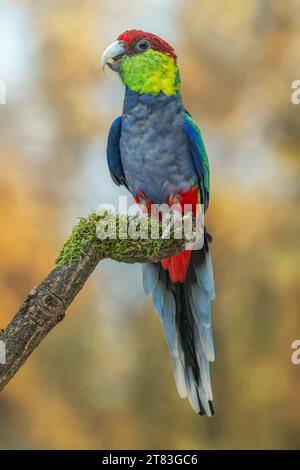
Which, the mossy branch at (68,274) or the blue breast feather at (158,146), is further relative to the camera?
the blue breast feather at (158,146)

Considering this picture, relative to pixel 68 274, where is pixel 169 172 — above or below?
above

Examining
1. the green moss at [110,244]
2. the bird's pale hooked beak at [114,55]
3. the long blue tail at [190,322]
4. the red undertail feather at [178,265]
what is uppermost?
the bird's pale hooked beak at [114,55]

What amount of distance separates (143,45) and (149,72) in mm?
145

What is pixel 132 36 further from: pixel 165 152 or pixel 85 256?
pixel 85 256

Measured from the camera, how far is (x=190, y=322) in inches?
131

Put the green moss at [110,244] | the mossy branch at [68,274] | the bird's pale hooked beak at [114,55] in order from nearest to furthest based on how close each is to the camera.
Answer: the mossy branch at [68,274] → the green moss at [110,244] → the bird's pale hooked beak at [114,55]

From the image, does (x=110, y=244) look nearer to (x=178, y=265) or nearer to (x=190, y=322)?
(x=178, y=265)

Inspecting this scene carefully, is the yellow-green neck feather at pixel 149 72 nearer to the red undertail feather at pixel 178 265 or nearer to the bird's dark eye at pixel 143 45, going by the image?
the bird's dark eye at pixel 143 45

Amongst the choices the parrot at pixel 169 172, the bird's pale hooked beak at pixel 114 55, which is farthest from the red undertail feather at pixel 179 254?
the bird's pale hooked beak at pixel 114 55

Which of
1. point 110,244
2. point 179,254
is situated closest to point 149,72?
point 179,254

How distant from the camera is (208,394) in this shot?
329 cm

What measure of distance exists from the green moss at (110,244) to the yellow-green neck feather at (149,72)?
92cm

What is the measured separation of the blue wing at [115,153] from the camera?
3.39m

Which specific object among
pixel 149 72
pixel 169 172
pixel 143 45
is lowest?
pixel 169 172
